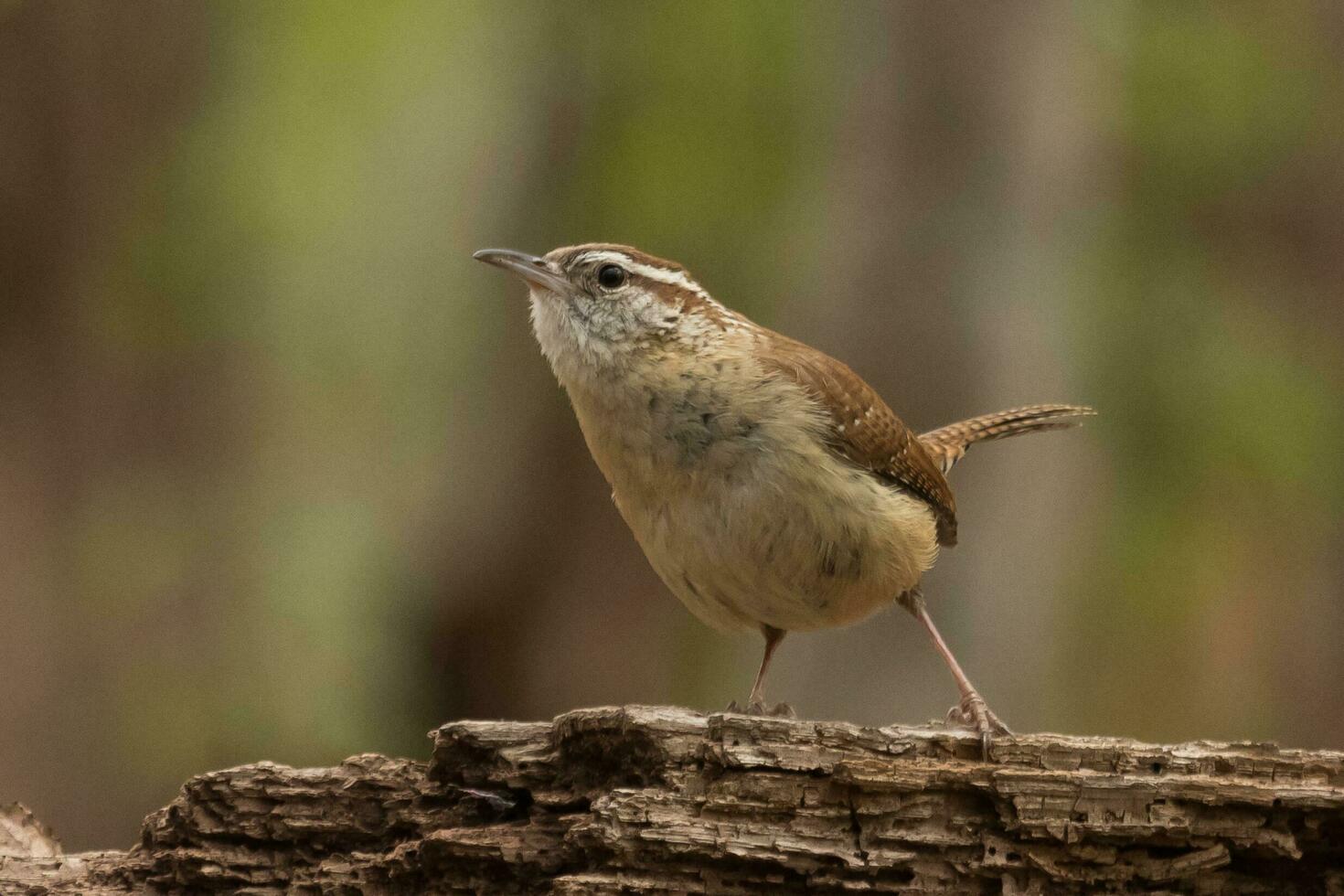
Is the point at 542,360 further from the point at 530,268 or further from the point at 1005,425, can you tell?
the point at 530,268

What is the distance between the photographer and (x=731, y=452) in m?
4.29

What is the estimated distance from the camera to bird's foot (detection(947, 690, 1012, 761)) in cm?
424

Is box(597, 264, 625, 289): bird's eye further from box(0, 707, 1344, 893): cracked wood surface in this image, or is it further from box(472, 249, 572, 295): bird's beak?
box(0, 707, 1344, 893): cracked wood surface

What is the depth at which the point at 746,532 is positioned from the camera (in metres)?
4.20

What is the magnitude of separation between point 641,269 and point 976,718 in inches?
69.6

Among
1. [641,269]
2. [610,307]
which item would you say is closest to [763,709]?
[610,307]

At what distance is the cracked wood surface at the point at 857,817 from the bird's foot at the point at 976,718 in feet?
1.31

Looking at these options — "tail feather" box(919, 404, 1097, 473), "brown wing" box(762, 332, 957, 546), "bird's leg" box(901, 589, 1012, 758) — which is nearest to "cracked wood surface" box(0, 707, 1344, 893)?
"bird's leg" box(901, 589, 1012, 758)

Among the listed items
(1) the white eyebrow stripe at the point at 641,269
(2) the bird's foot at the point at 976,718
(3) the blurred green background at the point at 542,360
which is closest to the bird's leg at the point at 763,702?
(2) the bird's foot at the point at 976,718

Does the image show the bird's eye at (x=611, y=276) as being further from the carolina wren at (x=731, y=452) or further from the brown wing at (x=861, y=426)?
the brown wing at (x=861, y=426)

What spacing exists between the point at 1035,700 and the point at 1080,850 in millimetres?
5842

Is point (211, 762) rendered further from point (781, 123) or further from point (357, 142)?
point (781, 123)

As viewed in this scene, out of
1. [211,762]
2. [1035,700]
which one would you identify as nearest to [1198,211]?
[1035,700]

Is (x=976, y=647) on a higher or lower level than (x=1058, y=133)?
lower
